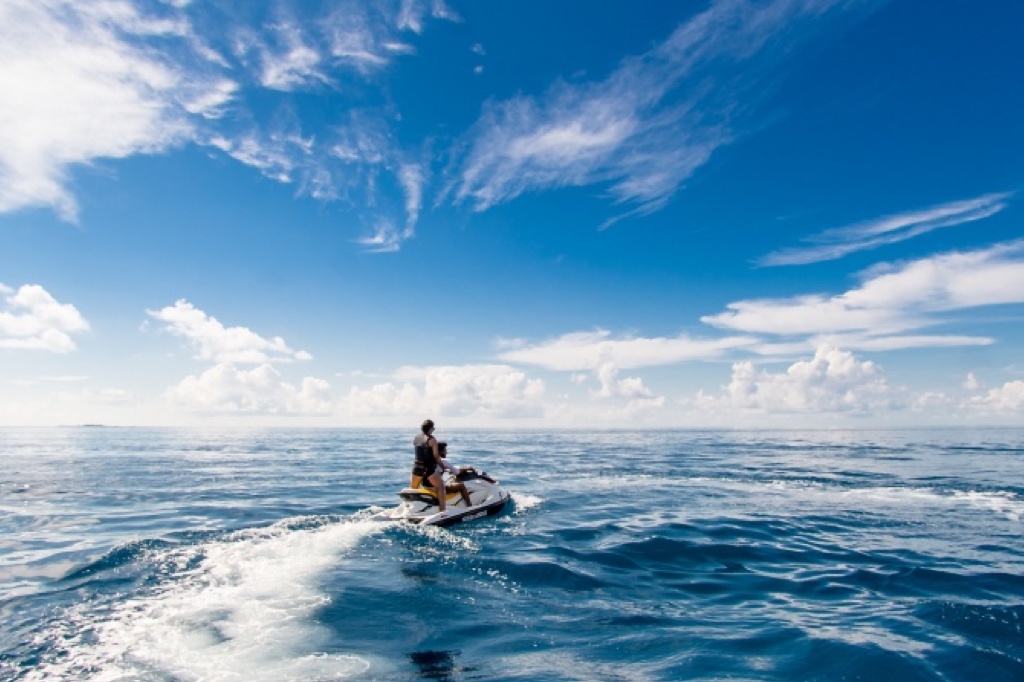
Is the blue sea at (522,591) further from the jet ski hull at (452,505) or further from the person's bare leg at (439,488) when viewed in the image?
the person's bare leg at (439,488)

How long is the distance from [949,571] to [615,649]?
32.6 feet

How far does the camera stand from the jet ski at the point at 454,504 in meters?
18.2

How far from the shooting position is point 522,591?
12.1 m

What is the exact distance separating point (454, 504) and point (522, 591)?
758 cm

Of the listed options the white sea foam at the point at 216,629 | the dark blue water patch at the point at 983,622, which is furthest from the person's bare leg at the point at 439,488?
the dark blue water patch at the point at 983,622

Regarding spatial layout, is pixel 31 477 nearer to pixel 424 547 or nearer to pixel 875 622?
pixel 424 547

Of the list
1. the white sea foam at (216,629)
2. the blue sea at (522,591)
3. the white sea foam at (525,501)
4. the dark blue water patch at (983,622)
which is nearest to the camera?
the white sea foam at (216,629)

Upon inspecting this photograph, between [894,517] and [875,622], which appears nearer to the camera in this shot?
[875,622]

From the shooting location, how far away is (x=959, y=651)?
880cm

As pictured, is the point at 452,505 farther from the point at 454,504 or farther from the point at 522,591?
the point at 522,591

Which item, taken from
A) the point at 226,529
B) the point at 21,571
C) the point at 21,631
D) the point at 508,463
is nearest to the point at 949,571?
the point at 21,631

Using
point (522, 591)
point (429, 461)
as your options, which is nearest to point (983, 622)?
point (522, 591)

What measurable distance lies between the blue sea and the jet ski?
435 millimetres

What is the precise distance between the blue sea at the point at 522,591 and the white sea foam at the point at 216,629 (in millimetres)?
46
